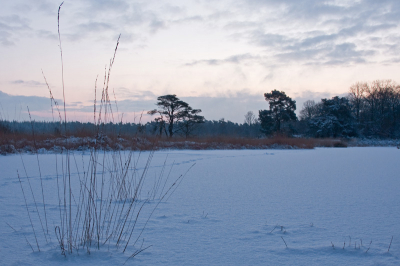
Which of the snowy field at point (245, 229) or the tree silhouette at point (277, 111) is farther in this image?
the tree silhouette at point (277, 111)

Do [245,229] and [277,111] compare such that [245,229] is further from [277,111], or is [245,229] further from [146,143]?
[277,111]

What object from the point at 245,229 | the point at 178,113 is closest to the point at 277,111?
the point at 178,113

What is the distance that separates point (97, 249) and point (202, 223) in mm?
706

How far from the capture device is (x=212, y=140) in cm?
1321

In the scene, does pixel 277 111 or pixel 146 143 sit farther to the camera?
pixel 277 111

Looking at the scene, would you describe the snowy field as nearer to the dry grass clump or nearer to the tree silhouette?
the dry grass clump

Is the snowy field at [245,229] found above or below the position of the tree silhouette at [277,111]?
below

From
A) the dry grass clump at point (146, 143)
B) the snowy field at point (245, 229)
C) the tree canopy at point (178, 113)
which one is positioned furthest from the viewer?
the tree canopy at point (178, 113)

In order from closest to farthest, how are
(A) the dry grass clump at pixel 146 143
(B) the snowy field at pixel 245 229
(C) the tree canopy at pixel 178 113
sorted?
(B) the snowy field at pixel 245 229
(A) the dry grass clump at pixel 146 143
(C) the tree canopy at pixel 178 113

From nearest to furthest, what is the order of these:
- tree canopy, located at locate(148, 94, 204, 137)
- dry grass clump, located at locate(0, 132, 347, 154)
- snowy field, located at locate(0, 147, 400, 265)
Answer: snowy field, located at locate(0, 147, 400, 265) < dry grass clump, located at locate(0, 132, 347, 154) < tree canopy, located at locate(148, 94, 204, 137)

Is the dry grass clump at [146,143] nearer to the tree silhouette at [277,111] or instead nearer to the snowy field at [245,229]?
the snowy field at [245,229]

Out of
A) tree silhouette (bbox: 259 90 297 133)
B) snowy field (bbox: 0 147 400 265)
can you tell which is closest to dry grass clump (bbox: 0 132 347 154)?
snowy field (bbox: 0 147 400 265)

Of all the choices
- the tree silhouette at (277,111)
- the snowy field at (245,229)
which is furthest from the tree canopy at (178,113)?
the snowy field at (245,229)

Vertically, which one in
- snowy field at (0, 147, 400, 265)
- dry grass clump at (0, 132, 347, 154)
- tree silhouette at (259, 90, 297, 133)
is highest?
tree silhouette at (259, 90, 297, 133)
